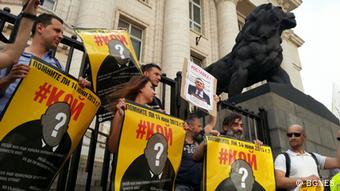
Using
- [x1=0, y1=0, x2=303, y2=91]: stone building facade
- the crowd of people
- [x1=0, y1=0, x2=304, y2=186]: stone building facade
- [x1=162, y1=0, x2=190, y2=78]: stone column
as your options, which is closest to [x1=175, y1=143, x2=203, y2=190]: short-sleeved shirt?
the crowd of people

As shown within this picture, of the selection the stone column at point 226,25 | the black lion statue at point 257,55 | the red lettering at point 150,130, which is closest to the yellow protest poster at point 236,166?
the red lettering at point 150,130

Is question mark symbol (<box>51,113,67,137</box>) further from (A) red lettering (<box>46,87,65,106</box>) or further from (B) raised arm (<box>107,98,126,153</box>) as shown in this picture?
(B) raised arm (<box>107,98,126,153</box>)

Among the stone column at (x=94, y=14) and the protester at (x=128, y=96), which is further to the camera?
the stone column at (x=94, y=14)

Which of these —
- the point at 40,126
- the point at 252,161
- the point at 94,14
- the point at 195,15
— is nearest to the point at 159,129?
the point at 40,126

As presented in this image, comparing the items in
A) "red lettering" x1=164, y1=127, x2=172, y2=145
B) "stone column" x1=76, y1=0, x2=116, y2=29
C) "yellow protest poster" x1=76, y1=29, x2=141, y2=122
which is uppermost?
"stone column" x1=76, y1=0, x2=116, y2=29

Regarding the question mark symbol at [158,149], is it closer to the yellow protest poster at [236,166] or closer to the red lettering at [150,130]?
the red lettering at [150,130]

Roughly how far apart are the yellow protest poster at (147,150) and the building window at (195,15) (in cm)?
1749

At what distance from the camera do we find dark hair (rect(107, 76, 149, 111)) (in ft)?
8.68

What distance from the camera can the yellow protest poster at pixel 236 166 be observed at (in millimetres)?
2828

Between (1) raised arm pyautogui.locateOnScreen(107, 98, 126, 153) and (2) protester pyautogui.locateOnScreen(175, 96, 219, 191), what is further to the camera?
(2) protester pyautogui.locateOnScreen(175, 96, 219, 191)

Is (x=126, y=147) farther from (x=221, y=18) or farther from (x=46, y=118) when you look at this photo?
(x=221, y=18)

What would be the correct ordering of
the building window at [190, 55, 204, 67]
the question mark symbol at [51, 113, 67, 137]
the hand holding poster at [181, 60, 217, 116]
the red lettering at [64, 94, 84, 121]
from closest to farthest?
the question mark symbol at [51, 113, 67, 137] < the red lettering at [64, 94, 84, 121] < the hand holding poster at [181, 60, 217, 116] < the building window at [190, 55, 204, 67]

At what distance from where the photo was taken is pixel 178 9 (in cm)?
1698

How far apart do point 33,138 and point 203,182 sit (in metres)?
1.52
